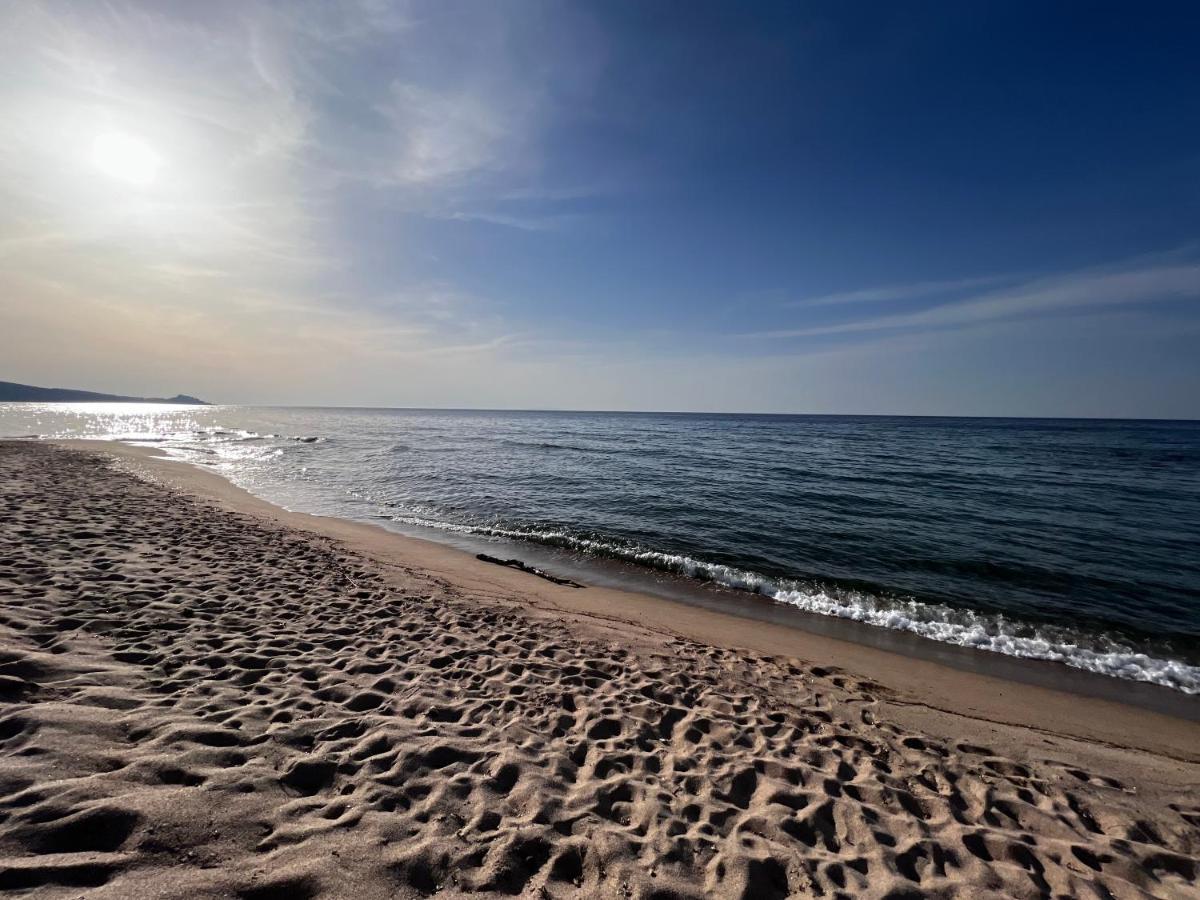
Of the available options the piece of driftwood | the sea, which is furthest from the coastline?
the sea

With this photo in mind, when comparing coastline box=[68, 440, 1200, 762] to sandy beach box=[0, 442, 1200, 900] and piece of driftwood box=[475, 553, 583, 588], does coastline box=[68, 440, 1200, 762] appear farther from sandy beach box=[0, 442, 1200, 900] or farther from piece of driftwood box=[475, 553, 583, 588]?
piece of driftwood box=[475, 553, 583, 588]

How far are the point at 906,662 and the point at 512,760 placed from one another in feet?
23.8

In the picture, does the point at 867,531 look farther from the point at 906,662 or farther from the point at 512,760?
the point at 512,760

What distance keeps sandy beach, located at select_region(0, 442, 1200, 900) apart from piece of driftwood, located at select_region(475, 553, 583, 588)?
116 inches

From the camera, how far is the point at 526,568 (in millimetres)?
12305

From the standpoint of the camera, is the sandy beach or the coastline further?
the coastline

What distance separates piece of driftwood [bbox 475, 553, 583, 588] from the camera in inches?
450

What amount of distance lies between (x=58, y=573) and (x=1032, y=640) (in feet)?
55.9

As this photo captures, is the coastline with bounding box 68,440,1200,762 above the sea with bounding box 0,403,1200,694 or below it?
below

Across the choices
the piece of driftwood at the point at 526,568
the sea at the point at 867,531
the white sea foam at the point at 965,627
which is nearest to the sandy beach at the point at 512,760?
the white sea foam at the point at 965,627

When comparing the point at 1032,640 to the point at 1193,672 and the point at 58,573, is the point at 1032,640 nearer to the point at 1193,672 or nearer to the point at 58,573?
the point at 1193,672

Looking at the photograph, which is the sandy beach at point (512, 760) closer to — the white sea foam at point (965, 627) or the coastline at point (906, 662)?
the coastline at point (906, 662)

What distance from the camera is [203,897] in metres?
2.65

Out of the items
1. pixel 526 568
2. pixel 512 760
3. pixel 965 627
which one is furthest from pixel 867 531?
pixel 512 760
